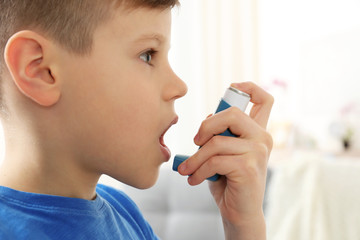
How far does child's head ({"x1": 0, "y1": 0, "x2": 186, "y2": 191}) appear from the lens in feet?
1.99

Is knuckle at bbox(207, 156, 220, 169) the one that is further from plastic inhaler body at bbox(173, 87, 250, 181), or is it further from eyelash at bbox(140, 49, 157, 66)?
eyelash at bbox(140, 49, 157, 66)

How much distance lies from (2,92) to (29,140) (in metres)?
0.09

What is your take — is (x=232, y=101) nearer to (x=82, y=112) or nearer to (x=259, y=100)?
(x=259, y=100)

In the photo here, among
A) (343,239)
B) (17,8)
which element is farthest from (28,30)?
(343,239)

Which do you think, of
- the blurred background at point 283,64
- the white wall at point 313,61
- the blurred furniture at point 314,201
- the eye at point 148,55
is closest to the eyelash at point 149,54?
the eye at point 148,55

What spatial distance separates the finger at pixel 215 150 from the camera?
0.70 metres

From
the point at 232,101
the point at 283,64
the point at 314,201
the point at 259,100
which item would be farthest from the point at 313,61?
the point at 232,101

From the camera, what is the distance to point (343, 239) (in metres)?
1.76

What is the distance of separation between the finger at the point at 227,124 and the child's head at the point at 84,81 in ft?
0.29

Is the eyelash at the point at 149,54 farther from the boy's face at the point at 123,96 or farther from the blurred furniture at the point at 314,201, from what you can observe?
the blurred furniture at the point at 314,201

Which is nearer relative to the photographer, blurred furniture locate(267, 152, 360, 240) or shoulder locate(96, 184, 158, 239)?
shoulder locate(96, 184, 158, 239)

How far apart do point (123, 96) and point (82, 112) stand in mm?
66

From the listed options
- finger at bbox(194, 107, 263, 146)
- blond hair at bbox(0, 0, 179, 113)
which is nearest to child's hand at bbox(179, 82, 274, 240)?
finger at bbox(194, 107, 263, 146)

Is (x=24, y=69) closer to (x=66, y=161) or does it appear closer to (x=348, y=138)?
(x=66, y=161)
